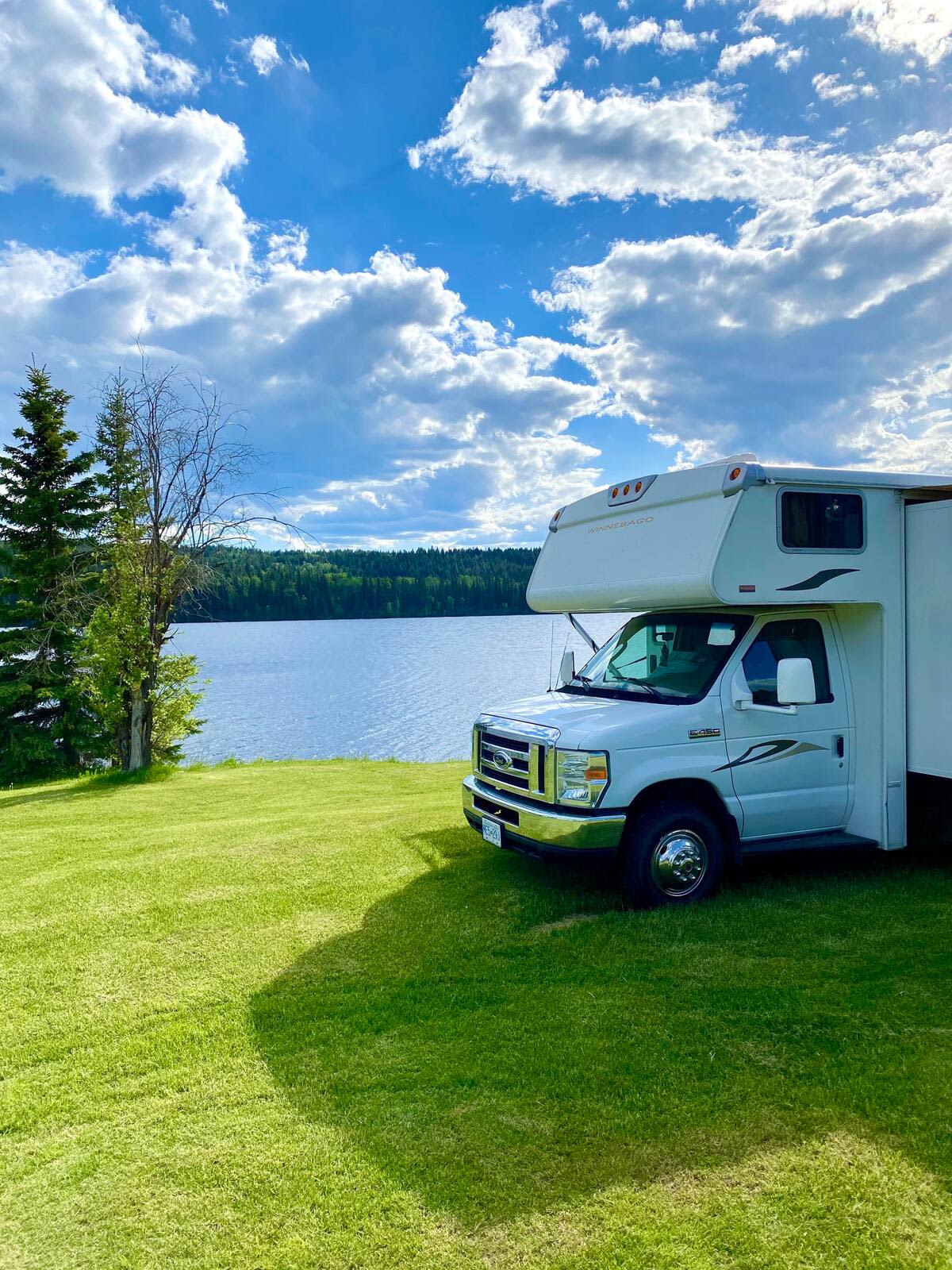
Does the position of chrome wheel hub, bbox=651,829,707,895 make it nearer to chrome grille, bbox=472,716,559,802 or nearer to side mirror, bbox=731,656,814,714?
chrome grille, bbox=472,716,559,802

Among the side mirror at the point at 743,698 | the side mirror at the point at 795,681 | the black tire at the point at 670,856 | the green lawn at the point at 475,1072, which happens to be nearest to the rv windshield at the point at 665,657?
the side mirror at the point at 743,698

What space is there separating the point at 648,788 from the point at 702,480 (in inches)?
93.3

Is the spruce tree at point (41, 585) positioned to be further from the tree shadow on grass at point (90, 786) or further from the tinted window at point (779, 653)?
the tinted window at point (779, 653)

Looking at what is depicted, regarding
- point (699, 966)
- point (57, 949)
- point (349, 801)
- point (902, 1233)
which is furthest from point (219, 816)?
point (902, 1233)

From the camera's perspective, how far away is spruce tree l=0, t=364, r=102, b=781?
819 inches

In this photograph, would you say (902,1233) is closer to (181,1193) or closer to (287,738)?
(181,1193)

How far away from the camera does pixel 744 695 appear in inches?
256

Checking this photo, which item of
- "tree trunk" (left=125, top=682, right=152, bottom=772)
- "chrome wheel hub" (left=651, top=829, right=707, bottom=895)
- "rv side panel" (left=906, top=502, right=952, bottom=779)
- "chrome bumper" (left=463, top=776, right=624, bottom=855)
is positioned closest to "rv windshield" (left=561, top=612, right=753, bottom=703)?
"chrome wheel hub" (left=651, top=829, right=707, bottom=895)

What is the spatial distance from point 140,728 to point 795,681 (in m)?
13.7

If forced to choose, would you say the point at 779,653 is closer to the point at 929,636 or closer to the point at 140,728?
the point at 929,636

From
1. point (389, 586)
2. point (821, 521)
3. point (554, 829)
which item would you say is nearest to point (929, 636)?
point (821, 521)

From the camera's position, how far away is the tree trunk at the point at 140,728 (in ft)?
52.9

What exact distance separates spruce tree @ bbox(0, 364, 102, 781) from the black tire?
18036 mm

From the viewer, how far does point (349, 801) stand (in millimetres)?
12344
